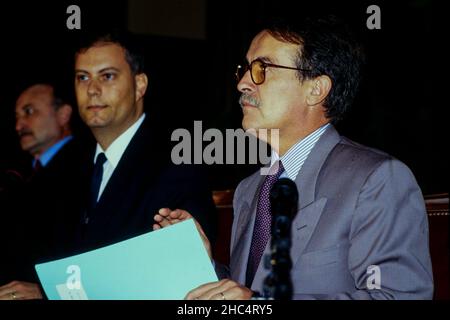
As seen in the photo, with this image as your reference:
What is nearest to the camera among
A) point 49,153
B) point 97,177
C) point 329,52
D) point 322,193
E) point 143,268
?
point 143,268

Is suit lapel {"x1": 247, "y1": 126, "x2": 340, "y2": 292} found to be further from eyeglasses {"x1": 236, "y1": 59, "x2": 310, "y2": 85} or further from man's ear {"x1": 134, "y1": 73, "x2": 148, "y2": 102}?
man's ear {"x1": 134, "y1": 73, "x2": 148, "y2": 102}

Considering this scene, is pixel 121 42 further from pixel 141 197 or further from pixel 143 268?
pixel 143 268

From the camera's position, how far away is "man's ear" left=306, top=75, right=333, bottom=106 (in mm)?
2480

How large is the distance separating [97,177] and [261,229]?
0.99m

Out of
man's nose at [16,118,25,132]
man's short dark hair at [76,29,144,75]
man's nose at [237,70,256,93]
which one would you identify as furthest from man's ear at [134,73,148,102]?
man's nose at [16,118,25,132]

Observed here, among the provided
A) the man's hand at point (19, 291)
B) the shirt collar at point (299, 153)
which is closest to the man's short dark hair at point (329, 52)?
the shirt collar at point (299, 153)

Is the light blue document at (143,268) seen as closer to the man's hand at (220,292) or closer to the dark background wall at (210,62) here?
the man's hand at (220,292)

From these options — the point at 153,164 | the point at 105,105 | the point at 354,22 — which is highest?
the point at 354,22

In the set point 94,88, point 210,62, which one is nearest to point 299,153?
point 94,88

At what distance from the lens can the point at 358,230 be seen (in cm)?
202

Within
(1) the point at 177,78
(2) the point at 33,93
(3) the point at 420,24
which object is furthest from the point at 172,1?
(3) the point at 420,24

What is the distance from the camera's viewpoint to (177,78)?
5984mm
